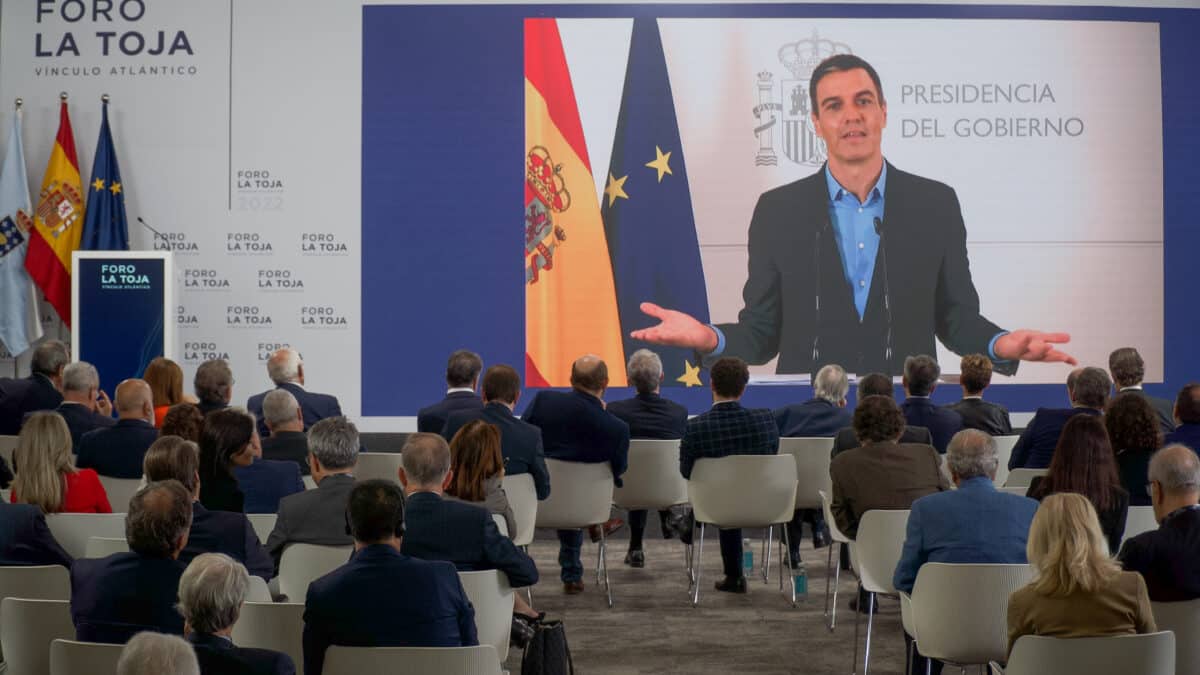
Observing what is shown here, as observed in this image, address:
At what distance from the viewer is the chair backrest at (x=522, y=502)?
578cm

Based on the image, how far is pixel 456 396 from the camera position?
271 inches

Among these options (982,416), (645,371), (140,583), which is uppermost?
(645,371)

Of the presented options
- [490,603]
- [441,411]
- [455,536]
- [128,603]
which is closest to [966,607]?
[490,603]

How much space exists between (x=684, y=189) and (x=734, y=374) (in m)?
3.35

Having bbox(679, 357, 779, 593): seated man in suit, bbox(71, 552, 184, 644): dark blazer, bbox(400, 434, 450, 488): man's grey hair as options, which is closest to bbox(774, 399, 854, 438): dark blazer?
bbox(679, 357, 779, 593): seated man in suit

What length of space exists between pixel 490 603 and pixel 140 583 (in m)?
1.15

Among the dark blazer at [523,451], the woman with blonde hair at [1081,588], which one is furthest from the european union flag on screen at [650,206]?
the woman with blonde hair at [1081,588]

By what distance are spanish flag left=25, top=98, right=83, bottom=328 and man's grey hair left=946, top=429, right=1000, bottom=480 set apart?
726cm

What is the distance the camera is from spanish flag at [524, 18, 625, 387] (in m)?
9.69

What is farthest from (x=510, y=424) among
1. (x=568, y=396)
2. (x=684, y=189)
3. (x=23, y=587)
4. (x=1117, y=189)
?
(x=1117, y=189)

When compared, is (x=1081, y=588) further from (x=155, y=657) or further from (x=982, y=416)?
(x=982, y=416)

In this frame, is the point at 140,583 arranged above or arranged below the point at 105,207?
below

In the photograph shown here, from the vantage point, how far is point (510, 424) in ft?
19.4

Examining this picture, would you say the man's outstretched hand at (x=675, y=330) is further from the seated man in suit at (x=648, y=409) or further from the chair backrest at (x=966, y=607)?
the chair backrest at (x=966, y=607)
